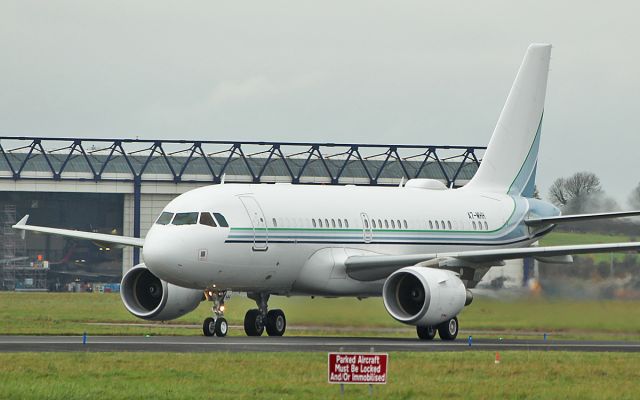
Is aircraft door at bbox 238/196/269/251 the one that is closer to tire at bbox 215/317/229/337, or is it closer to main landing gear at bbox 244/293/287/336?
tire at bbox 215/317/229/337

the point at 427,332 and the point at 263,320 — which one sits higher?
the point at 263,320

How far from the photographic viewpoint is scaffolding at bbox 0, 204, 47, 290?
4840 inches

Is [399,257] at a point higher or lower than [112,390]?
higher

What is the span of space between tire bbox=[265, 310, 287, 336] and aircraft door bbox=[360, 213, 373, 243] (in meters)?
4.02

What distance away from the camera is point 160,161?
11056 centimetres

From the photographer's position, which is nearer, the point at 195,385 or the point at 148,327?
the point at 195,385

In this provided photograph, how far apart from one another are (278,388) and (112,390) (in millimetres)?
2928

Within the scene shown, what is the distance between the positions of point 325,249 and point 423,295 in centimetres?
370

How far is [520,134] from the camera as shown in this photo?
55.6m

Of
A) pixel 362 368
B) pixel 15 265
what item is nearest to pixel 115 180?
pixel 15 265

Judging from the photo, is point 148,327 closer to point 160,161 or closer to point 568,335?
point 568,335

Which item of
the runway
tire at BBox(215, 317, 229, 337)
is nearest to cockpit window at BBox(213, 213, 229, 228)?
tire at BBox(215, 317, 229, 337)

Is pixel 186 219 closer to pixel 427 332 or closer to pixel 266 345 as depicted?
pixel 266 345

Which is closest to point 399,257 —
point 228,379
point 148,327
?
point 148,327
